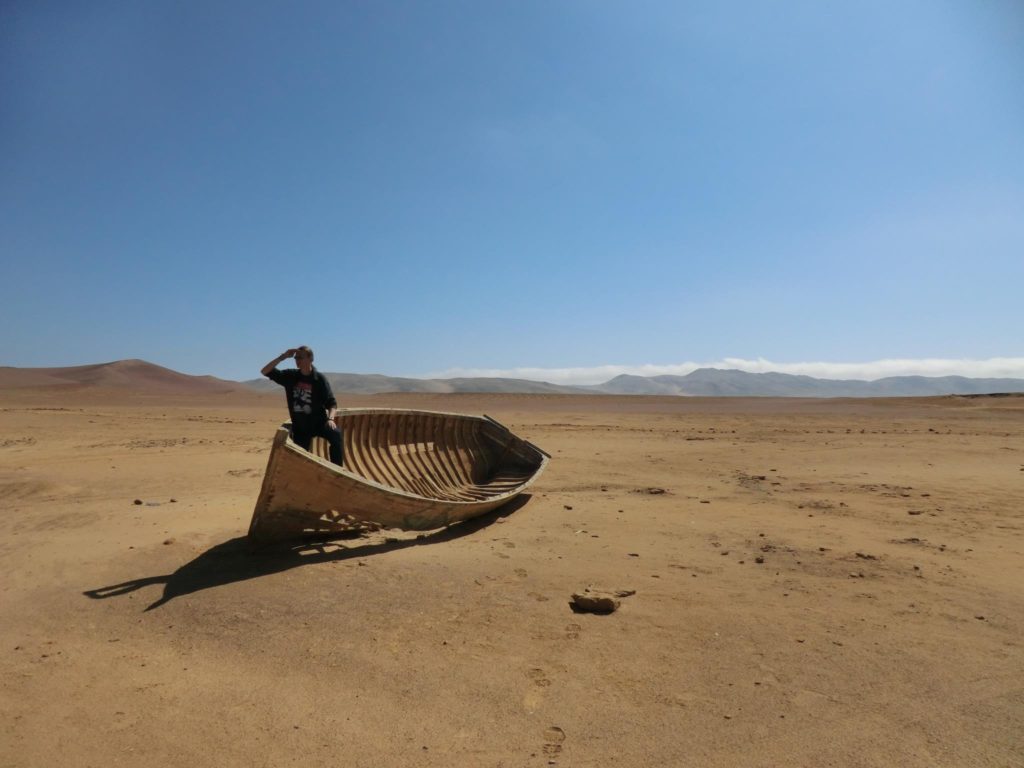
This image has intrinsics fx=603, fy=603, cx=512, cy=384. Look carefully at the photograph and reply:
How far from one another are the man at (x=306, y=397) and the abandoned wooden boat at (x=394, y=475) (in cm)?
17

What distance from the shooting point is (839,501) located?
22.7 ft

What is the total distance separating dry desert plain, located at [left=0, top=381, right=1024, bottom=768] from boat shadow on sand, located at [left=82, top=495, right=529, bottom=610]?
0.09 feet

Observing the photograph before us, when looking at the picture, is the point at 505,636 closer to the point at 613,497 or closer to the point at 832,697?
the point at 832,697

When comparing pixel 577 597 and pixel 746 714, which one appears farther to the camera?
pixel 577 597

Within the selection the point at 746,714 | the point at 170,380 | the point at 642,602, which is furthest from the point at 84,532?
the point at 170,380

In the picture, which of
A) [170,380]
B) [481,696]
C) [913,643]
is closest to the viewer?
[481,696]

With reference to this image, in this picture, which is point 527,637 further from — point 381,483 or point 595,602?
point 381,483

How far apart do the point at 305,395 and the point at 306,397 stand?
0.07 ft

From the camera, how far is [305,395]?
554 cm

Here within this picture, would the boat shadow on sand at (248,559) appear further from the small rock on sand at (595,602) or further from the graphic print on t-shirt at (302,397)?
the small rock on sand at (595,602)

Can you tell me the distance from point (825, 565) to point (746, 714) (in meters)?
2.38

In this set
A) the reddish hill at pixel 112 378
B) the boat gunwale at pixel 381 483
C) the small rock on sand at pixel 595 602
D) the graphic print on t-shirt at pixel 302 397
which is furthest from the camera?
the reddish hill at pixel 112 378

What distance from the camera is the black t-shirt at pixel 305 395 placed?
5.53 meters

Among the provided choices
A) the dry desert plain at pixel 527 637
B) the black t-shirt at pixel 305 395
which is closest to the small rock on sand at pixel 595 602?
the dry desert plain at pixel 527 637
